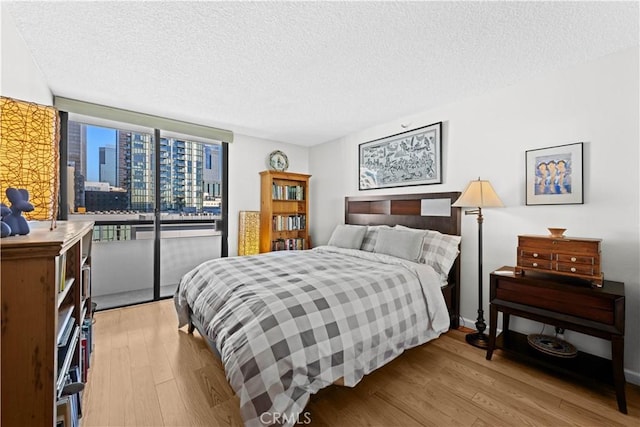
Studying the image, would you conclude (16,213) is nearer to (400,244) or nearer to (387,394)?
(387,394)

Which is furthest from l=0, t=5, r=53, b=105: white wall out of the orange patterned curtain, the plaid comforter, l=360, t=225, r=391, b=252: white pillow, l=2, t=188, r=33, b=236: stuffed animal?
l=360, t=225, r=391, b=252: white pillow

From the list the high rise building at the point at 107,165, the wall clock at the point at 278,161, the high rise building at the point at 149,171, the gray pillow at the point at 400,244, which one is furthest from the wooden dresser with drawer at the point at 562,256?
the high rise building at the point at 107,165

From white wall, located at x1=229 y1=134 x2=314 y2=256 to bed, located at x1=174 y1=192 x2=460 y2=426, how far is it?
1.50 meters

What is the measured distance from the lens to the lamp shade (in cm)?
240

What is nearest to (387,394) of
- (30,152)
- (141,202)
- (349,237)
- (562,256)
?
(562,256)

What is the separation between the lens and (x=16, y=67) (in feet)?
5.90

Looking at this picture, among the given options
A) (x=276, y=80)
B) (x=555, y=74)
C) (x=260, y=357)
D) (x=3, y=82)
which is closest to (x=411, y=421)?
(x=260, y=357)

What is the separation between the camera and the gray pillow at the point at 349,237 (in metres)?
3.32

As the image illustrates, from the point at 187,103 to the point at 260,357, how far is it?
8.92ft

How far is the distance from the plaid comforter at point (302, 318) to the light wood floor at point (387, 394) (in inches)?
7.3

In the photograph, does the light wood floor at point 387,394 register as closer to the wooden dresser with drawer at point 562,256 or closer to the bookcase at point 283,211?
the wooden dresser with drawer at point 562,256

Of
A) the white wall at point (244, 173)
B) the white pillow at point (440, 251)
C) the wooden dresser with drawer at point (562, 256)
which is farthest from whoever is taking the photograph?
the white wall at point (244, 173)

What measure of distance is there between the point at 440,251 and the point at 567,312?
102 centimetres

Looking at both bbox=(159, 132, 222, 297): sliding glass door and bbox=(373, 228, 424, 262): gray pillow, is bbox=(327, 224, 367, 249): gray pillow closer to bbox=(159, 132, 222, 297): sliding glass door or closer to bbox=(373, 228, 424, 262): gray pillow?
bbox=(373, 228, 424, 262): gray pillow
